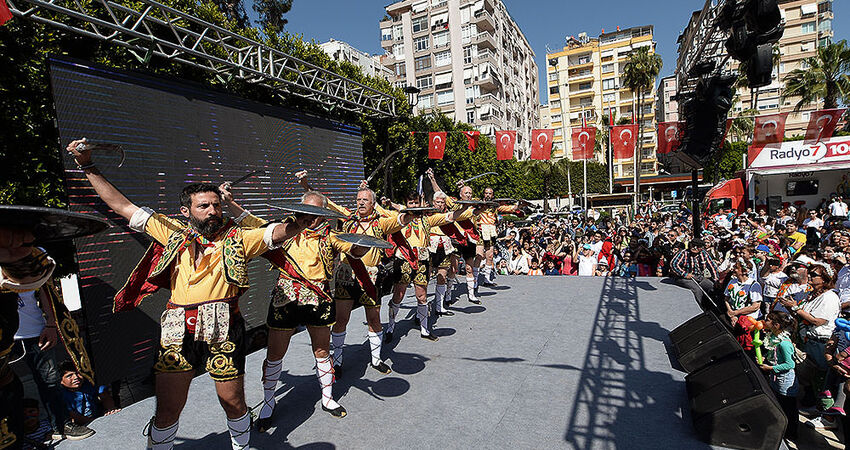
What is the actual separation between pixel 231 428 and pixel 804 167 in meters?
24.5

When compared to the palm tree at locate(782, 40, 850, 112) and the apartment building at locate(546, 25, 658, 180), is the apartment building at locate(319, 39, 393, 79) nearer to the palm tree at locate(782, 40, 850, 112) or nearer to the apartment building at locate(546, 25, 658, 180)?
the apartment building at locate(546, 25, 658, 180)

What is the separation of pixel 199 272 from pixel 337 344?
237 cm

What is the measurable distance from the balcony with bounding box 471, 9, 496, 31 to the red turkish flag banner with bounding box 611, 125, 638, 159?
31573mm

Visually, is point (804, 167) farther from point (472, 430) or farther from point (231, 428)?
point (231, 428)

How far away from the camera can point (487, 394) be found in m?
4.46

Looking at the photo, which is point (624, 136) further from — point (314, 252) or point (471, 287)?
point (314, 252)

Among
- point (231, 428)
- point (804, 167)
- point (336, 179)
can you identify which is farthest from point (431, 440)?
point (804, 167)

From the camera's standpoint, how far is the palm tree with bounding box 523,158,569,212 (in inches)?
1677

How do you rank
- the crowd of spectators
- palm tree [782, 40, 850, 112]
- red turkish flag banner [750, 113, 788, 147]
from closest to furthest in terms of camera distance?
the crowd of spectators < red turkish flag banner [750, 113, 788, 147] < palm tree [782, 40, 850, 112]

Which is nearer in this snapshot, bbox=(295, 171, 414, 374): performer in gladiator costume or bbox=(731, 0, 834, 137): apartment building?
bbox=(295, 171, 414, 374): performer in gladiator costume

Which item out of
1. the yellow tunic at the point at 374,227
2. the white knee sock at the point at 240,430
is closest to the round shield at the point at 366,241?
the yellow tunic at the point at 374,227

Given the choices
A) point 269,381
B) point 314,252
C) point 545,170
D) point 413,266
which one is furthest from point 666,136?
point 545,170

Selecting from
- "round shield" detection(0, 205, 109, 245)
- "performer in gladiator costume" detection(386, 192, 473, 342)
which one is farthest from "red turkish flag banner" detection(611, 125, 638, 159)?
"round shield" detection(0, 205, 109, 245)

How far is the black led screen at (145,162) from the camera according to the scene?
173 inches
